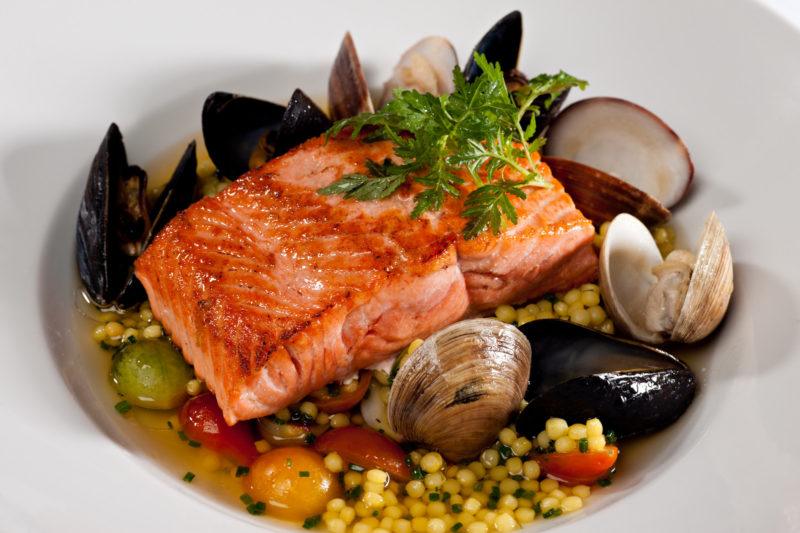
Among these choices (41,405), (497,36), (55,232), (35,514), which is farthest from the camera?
(497,36)

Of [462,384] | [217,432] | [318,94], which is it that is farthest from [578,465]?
[318,94]

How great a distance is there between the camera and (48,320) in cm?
370

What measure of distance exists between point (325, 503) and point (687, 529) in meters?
1.43

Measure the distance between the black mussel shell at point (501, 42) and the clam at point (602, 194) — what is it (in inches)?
29.0

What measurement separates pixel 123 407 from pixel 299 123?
66.4 inches

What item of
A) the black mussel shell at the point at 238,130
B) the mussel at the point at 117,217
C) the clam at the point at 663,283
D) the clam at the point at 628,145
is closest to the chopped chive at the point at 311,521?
the mussel at the point at 117,217

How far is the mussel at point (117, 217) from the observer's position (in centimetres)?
373

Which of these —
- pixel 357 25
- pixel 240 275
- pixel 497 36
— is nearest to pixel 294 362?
pixel 240 275

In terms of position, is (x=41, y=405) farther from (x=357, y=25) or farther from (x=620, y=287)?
(x=357, y=25)

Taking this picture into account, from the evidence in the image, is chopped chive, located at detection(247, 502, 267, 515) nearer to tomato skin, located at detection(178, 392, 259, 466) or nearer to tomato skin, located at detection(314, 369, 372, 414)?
tomato skin, located at detection(178, 392, 259, 466)

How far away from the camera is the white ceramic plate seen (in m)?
2.92

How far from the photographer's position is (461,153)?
3.54 meters

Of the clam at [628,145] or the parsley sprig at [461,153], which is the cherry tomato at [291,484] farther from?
the clam at [628,145]

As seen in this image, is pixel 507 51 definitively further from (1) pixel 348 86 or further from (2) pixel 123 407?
(2) pixel 123 407
